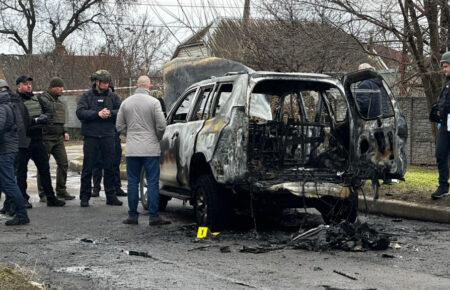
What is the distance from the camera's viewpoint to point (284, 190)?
772 centimetres

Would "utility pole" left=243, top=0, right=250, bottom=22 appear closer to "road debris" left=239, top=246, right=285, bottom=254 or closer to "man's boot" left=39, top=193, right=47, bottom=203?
"man's boot" left=39, top=193, right=47, bottom=203

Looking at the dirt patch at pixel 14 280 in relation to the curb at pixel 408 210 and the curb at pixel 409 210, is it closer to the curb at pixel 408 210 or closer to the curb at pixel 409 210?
the curb at pixel 408 210

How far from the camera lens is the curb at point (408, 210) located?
9.09 metres

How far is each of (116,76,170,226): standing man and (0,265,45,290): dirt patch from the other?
323 centimetres

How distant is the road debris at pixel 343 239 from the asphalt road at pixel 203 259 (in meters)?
0.12

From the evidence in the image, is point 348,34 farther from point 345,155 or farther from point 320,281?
point 320,281

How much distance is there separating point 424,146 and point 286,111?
27.1 feet

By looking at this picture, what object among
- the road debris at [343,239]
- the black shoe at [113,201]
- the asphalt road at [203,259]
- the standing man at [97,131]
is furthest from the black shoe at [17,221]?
the road debris at [343,239]

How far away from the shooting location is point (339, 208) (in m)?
8.59

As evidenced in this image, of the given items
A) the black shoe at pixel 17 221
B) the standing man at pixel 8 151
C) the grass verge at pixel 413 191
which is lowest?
the black shoe at pixel 17 221

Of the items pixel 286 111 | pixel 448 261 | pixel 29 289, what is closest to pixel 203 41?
pixel 286 111

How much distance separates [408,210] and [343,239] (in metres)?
2.51

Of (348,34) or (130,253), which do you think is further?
(348,34)

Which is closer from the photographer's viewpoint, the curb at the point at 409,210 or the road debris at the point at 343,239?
the road debris at the point at 343,239
